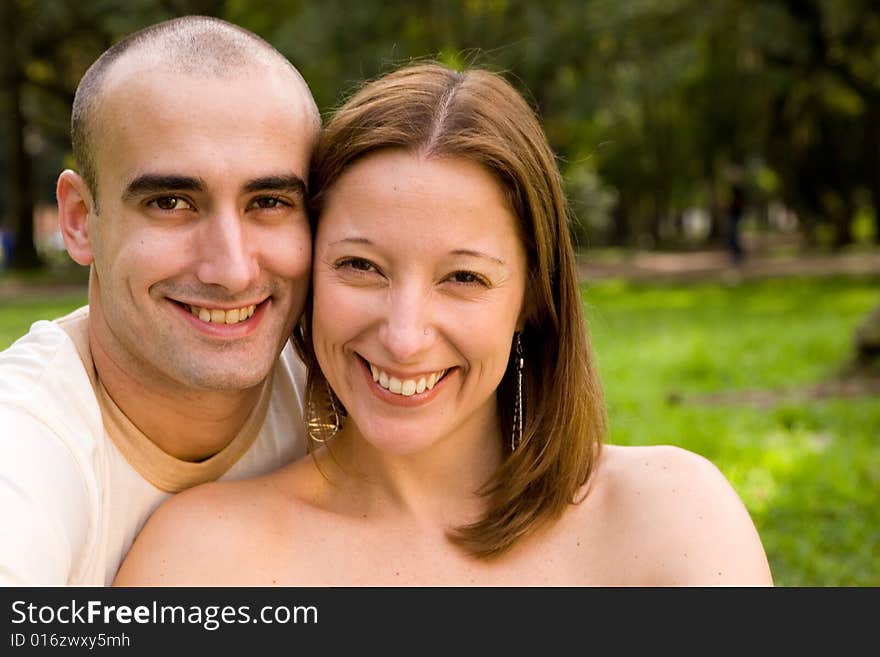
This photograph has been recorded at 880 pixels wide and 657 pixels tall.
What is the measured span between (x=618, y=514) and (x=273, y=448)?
89 centimetres

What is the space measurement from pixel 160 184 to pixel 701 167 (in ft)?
94.7

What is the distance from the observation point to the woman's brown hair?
2.23m

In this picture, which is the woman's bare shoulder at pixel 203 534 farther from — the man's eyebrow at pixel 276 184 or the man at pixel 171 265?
the man's eyebrow at pixel 276 184

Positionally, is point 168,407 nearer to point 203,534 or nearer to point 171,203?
point 203,534

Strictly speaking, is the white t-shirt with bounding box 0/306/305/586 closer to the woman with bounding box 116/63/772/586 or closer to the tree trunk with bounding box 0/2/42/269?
the woman with bounding box 116/63/772/586

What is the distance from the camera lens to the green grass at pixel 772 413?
5.17 meters

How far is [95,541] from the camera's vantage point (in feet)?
7.18

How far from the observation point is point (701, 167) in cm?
2973

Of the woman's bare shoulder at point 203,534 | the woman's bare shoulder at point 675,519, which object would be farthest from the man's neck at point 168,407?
the woman's bare shoulder at point 675,519

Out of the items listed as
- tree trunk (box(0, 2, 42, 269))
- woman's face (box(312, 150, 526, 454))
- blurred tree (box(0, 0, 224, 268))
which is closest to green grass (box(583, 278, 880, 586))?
woman's face (box(312, 150, 526, 454))

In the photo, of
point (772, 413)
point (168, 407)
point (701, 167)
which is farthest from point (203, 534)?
point (701, 167)

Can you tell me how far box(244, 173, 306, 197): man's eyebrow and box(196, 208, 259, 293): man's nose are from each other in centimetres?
7
